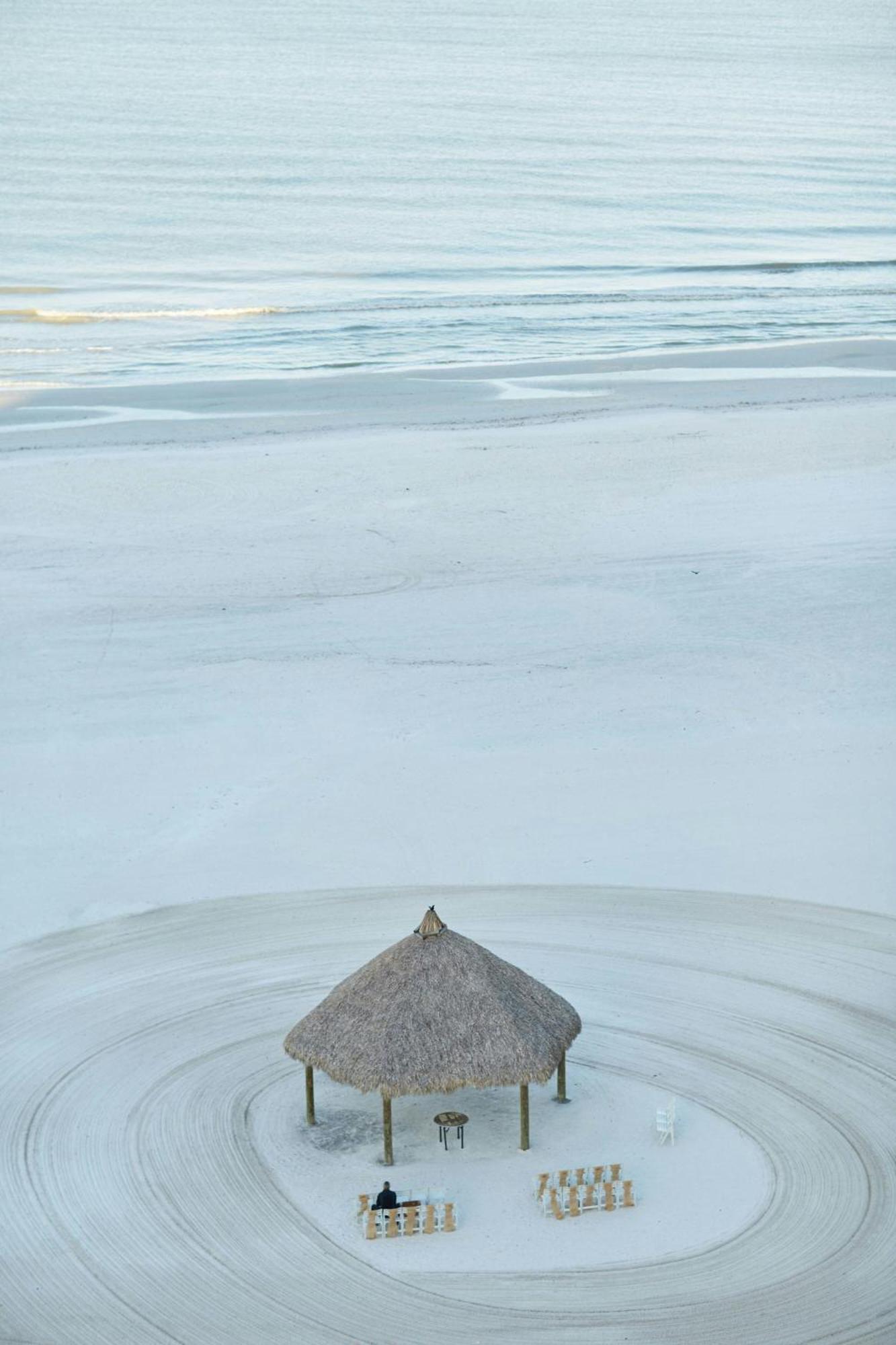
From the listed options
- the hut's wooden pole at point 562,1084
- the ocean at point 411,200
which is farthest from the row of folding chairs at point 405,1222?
the ocean at point 411,200

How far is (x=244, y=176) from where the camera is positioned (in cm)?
6488

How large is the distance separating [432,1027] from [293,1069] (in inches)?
80.0

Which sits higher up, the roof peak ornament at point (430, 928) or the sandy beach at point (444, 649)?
the roof peak ornament at point (430, 928)

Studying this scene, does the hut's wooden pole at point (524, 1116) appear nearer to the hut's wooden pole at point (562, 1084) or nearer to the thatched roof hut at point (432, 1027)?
the thatched roof hut at point (432, 1027)

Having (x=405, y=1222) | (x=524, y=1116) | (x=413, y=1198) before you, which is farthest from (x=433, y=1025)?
(x=405, y=1222)

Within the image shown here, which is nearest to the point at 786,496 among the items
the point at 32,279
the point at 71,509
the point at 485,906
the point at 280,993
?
the point at 71,509

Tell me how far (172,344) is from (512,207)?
22058 mm

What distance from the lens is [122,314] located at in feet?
151

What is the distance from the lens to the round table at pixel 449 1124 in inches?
576

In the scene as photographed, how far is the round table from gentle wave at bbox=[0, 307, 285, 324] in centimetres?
3369

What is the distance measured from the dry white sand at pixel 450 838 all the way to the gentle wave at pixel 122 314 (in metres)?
11.7

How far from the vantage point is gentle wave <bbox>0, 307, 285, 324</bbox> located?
149ft

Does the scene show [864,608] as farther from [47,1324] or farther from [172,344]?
[172,344]

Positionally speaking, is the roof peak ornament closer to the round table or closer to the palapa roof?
the palapa roof
